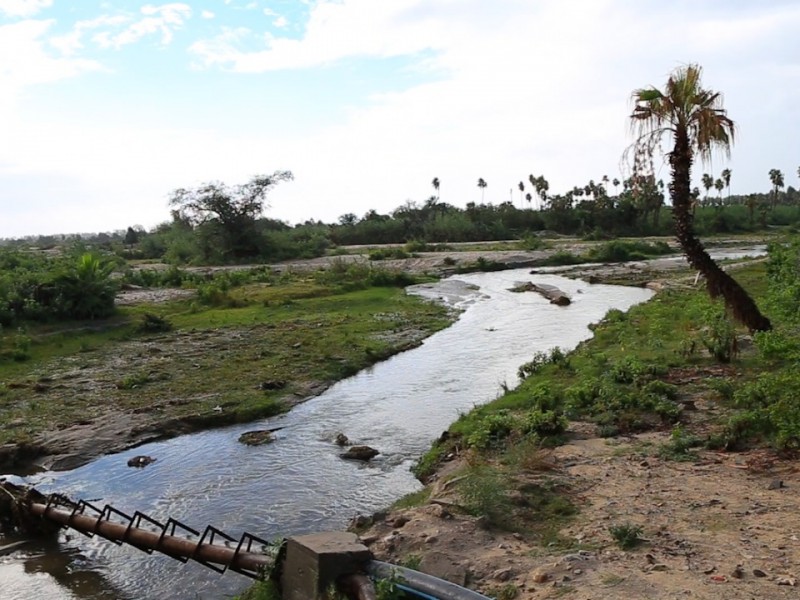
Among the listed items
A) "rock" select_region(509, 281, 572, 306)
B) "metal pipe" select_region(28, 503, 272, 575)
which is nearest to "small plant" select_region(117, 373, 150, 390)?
"metal pipe" select_region(28, 503, 272, 575)

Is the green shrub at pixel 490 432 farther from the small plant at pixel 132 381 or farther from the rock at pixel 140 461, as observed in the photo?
the small plant at pixel 132 381

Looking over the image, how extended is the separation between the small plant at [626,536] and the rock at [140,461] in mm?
9956

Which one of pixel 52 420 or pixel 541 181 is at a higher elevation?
pixel 541 181

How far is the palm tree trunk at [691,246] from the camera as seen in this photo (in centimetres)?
1538

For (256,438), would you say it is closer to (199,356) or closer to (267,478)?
(267,478)

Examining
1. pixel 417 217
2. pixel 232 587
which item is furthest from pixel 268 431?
pixel 417 217

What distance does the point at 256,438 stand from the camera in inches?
633

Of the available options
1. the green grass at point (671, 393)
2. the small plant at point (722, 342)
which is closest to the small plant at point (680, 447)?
the green grass at point (671, 393)

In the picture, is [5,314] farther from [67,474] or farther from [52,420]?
[67,474]

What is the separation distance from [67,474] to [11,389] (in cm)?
667

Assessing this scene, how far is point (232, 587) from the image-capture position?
9602mm

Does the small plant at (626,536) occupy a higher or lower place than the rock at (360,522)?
→ higher

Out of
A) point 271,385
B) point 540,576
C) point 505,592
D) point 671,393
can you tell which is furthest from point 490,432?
point 271,385

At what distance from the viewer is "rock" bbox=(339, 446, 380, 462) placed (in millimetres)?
14461
